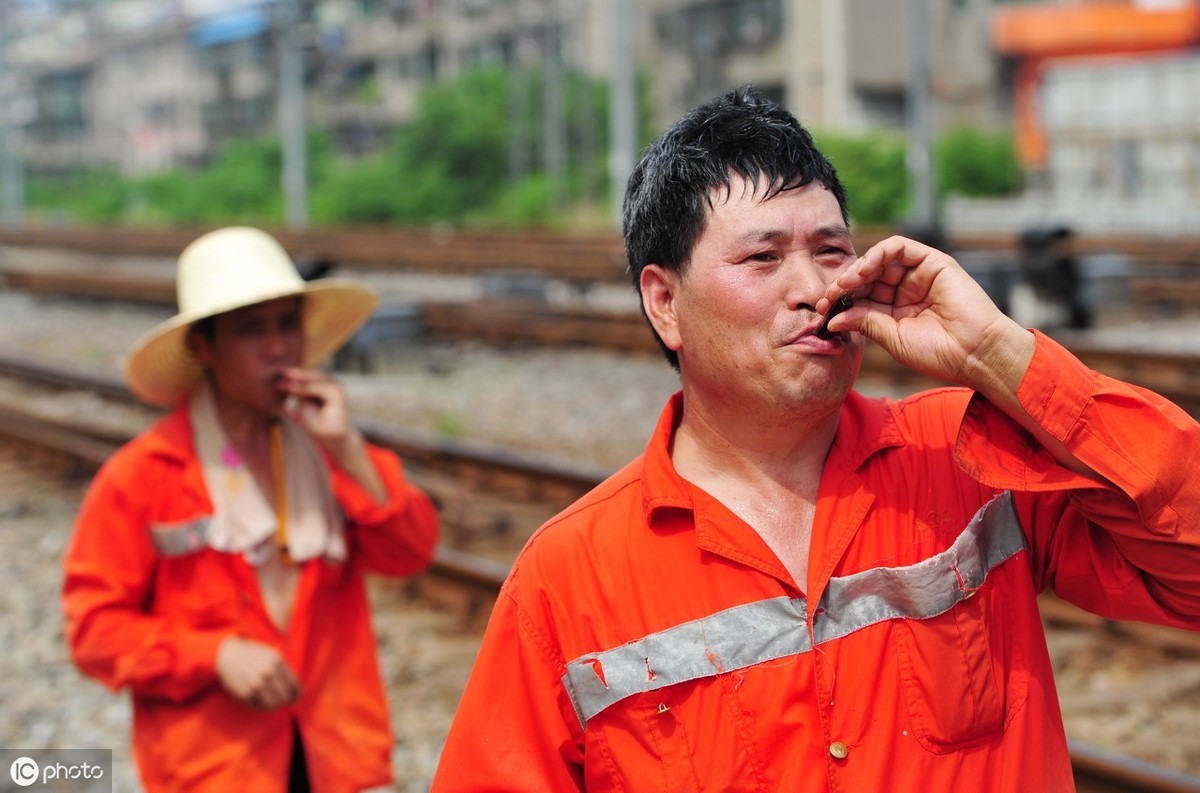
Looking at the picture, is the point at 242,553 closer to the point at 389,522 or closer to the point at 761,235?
the point at 389,522

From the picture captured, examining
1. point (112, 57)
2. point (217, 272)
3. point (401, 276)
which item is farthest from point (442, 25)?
point (217, 272)

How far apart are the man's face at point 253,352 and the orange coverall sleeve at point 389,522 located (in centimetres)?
29

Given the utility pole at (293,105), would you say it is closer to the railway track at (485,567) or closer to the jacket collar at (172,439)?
the railway track at (485,567)

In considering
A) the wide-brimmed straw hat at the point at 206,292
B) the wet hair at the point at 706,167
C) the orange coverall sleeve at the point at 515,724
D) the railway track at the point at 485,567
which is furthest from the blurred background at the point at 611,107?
the orange coverall sleeve at the point at 515,724

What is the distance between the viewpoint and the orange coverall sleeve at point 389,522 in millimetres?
3586

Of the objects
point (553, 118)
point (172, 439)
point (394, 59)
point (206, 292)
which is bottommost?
point (172, 439)

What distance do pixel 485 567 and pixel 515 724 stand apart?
4.98m

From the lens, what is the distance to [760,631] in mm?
2145

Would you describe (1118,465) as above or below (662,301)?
below

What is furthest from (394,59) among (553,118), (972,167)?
(972,167)

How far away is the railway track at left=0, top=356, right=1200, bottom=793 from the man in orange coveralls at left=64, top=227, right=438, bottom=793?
230cm

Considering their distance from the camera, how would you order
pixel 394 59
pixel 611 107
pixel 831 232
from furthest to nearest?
pixel 394 59
pixel 611 107
pixel 831 232

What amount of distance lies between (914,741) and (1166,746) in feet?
11.3

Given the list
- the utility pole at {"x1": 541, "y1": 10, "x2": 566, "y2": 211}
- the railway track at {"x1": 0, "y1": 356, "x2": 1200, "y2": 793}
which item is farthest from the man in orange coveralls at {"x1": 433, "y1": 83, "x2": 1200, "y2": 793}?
the utility pole at {"x1": 541, "y1": 10, "x2": 566, "y2": 211}
